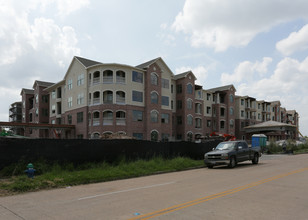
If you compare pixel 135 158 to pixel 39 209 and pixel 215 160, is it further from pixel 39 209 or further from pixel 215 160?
pixel 39 209

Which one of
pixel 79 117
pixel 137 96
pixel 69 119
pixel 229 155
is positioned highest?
pixel 137 96

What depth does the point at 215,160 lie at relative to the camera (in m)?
16.5

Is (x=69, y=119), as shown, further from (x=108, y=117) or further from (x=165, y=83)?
(x=165, y=83)

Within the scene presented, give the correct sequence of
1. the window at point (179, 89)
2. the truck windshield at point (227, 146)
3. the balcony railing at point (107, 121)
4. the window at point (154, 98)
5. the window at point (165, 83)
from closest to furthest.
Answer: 1. the truck windshield at point (227, 146)
2. the balcony railing at point (107, 121)
3. the window at point (154, 98)
4. the window at point (165, 83)
5. the window at point (179, 89)

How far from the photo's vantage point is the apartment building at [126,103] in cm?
3684

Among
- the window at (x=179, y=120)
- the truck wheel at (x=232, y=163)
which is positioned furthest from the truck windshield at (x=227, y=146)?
the window at (x=179, y=120)

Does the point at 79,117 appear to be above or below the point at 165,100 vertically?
below

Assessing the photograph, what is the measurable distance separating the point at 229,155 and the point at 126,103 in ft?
75.1

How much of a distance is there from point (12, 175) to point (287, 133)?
83.4m

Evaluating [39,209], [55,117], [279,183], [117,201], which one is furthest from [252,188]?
[55,117]

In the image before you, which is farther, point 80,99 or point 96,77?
point 80,99

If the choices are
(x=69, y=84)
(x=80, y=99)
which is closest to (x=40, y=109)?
(x=69, y=84)

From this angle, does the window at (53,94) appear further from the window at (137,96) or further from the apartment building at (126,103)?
the window at (137,96)

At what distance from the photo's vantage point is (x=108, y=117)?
3669 centimetres
